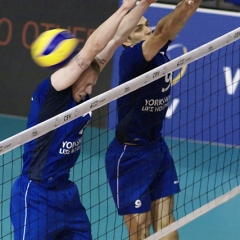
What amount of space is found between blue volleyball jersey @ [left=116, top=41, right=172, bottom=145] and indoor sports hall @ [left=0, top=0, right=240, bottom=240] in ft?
4.95

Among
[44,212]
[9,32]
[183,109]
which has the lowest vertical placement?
[183,109]

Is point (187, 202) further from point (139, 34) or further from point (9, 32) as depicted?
point (9, 32)

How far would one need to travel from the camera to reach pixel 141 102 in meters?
5.61

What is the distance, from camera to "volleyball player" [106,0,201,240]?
5.60 meters

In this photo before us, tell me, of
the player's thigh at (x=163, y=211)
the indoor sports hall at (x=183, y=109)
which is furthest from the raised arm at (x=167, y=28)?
the indoor sports hall at (x=183, y=109)

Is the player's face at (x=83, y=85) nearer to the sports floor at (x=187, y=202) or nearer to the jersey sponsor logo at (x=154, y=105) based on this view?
the jersey sponsor logo at (x=154, y=105)

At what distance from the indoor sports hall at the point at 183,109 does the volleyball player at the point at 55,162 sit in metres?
1.98

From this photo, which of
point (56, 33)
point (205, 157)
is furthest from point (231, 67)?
point (56, 33)

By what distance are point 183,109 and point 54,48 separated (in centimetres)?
438

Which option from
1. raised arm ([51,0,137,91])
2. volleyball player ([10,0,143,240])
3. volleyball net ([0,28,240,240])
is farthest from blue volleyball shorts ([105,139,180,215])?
volleyball net ([0,28,240,240])

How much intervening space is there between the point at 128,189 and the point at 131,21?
1447 millimetres

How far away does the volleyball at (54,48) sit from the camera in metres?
4.76

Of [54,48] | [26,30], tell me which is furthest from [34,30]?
[54,48]

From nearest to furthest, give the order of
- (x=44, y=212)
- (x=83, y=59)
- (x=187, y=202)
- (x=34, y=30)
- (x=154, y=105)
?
(x=83, y=59) < (x=44, y=212) < (x=154, y=105) < (x=187, y=202) < (x=34, y=30)
